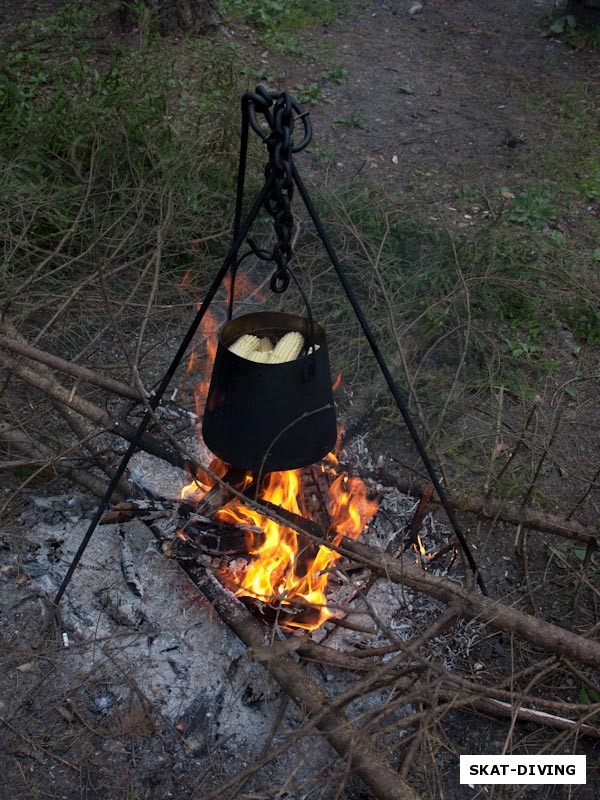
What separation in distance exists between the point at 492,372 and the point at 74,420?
236cm

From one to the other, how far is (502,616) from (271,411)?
1097 millimetres

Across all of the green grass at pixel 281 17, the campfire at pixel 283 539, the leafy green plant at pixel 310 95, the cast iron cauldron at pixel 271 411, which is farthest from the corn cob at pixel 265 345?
the green grass at pixel 281 17

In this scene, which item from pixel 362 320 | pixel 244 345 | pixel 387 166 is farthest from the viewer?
pixel 387 166

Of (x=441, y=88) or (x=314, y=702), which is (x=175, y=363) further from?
(x=441, y=88)

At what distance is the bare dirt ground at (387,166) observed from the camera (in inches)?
102

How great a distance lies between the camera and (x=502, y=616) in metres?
2.60

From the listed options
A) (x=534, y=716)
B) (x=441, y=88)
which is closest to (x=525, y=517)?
(x=534, y=716)

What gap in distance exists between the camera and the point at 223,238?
493 cm

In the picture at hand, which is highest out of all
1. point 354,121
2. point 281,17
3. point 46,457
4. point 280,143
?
point 280,143

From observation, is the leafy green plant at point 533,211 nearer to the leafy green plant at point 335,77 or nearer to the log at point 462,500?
the leafy green plant at point 335,77

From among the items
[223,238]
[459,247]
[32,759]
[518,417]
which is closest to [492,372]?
[518,417]

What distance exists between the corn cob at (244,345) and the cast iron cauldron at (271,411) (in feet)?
0.21

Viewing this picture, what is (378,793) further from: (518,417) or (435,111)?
(435,111)

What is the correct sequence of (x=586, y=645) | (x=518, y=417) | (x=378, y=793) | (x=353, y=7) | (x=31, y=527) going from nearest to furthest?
(x=378, y=793) < (x=586, y=645) < (x=31, y=527) < (x=518, y=417) < (x=353, y=7)
